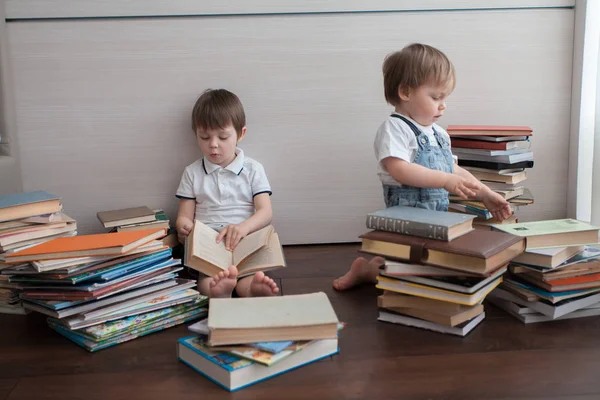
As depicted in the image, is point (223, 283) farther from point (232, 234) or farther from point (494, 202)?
point (494, 202)

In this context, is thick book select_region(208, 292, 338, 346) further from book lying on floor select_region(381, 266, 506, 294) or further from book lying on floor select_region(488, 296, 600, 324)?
book lying on floor select_region(488, 296, 600, 324)

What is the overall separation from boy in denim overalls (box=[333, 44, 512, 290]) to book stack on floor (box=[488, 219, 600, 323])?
0.21 metres

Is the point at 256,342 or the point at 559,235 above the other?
the point at 559,235

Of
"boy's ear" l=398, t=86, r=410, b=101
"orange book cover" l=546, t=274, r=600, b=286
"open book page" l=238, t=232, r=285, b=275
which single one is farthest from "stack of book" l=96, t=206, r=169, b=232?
"orange book cover" l=546, t=274, r=600, b=286

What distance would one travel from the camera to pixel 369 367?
1062mm

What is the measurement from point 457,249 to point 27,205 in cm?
90

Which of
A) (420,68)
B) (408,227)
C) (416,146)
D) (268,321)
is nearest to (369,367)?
(268,321)

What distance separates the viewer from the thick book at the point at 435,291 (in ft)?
3.79

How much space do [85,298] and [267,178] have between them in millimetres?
799

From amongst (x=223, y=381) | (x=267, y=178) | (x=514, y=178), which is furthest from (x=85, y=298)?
(x=514, y=178)

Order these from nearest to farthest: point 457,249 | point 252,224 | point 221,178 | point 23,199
→ point 457,249 → point 23,199 → point 252,224 → point 221,178

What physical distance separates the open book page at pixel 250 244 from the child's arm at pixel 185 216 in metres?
0.22

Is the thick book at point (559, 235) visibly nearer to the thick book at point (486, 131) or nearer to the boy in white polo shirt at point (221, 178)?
the thick book at point (486, 131)

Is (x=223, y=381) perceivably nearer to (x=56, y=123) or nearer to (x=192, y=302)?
(x=192, y=302)
